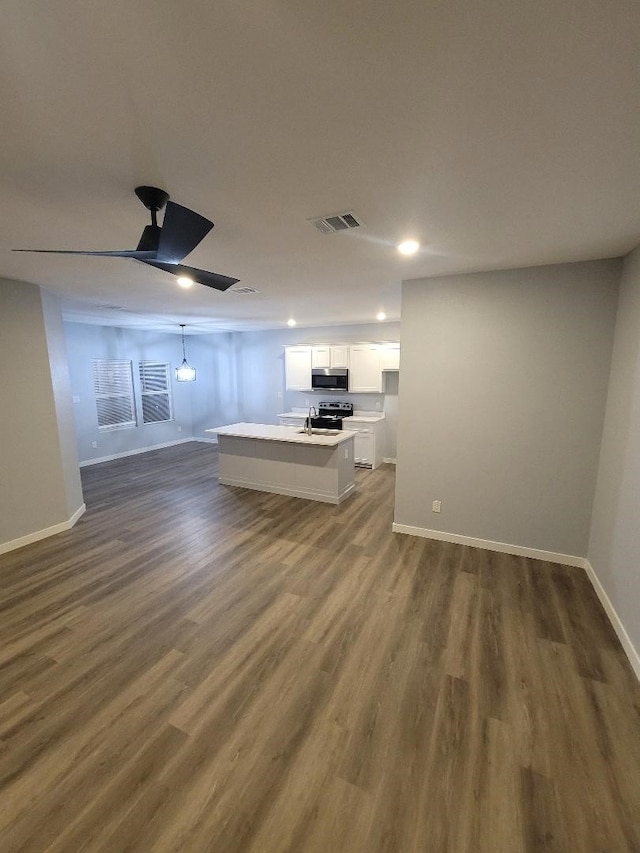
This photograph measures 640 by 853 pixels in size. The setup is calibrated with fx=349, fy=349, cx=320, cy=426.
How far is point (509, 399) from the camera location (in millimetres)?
3215

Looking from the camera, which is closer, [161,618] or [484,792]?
[484,792]

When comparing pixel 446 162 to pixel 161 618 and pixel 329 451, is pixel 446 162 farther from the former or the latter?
pixel 329 451

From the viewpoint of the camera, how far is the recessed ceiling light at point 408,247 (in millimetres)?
2408

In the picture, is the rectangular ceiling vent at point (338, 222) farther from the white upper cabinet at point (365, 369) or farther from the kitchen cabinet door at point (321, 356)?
the kitchen cabinet door at point (321, 356)

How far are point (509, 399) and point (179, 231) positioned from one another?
296 centimetres

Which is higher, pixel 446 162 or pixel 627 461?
pixel 446 162

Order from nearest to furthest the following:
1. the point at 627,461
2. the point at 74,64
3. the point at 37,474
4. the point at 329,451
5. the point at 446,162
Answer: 1. the point at 74,64
2. the point at 446,162
3. the point at 627,461
4. the point at 37,474
5. the point at 329,451

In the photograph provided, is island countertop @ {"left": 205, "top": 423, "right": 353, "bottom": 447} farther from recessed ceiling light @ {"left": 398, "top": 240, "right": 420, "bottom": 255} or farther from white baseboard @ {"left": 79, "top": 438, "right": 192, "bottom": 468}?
white baseboard @ {"left": 79, "top": 438, "right": 192, "bottom": 468}

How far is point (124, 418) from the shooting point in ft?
24.5

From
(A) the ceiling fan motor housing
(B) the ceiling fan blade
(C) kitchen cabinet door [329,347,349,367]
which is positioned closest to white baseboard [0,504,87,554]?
Result: (B) the ceiling fan blade

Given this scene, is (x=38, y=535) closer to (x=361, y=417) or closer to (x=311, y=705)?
(x=311, y=705)

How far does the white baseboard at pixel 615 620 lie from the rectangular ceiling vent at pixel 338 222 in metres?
3.05

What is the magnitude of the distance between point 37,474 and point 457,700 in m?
4.29

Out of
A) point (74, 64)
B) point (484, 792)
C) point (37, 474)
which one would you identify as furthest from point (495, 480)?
point (37, 474)
